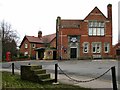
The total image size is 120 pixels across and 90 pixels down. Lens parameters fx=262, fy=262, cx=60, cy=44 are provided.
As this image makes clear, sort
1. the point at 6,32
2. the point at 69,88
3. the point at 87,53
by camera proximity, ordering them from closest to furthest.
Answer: the point at 69,88 < the point at 87,53 < the point at 6,32

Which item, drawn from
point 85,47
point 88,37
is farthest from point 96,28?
point 85,47

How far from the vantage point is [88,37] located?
188 feet

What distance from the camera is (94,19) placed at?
5688 cm

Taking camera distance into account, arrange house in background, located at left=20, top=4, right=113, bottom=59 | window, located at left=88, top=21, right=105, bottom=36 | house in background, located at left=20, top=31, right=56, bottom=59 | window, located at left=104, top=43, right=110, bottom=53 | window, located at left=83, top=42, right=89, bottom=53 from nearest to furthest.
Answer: house in background, located at left=20, top=4, right=113, bottom=59 → window, located at left=83, top=42, right=89, bottom=53 → window, located at left=88, top=21, right=105, bottom=36 → window, located at left=104, top=43, right=110, bottom=53 → house in background, located at left=20, top=31, right=56, bottom=59

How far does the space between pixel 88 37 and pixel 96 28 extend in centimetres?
261

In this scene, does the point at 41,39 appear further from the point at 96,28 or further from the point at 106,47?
the point at 106,47

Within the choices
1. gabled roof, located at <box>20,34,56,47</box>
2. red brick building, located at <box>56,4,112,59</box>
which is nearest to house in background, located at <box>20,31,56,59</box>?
gabled roof, located at <box>20,34,56,47</box>

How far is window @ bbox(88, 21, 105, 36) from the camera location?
56781 mm

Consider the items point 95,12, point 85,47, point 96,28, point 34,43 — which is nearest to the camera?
point 96,28

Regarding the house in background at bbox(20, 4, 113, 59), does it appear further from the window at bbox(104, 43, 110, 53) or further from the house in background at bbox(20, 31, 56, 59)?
the house in background at bbox(20, 31, 56, 59)

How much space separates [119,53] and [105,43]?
547 cm

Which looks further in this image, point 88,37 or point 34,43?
point 34,43

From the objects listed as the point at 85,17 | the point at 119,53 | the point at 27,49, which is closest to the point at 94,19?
the point at 85,17

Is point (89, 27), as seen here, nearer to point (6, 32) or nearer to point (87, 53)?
point (87, 53)
